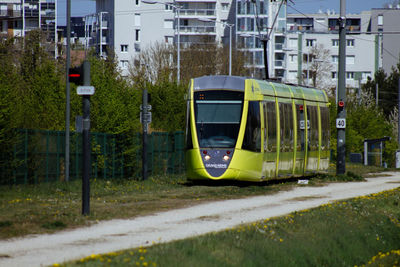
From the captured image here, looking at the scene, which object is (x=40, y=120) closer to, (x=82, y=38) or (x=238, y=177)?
(x=238, y=177)

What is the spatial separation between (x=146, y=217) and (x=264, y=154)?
11402 millimetres

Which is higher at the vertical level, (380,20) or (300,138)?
(380,20)

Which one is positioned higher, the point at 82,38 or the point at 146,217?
the point at 82,38

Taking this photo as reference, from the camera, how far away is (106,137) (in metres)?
33.4

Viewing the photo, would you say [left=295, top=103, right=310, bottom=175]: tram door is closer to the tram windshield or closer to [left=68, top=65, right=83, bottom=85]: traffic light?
the tram windshield

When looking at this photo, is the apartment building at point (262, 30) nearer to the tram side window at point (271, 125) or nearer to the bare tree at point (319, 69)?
the bare tree at point (319, 69)

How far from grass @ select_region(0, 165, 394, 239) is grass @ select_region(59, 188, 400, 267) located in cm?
283

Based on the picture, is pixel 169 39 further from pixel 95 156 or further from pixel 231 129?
pixel 231 129

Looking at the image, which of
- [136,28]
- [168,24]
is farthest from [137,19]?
[168,24]

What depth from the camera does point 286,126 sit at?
99.9ft

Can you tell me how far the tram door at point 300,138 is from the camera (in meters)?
31.9

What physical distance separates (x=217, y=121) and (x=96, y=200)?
7.09 metres

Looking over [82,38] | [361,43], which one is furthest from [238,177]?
[82,38]

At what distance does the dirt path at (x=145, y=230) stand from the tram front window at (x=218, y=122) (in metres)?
3.62
